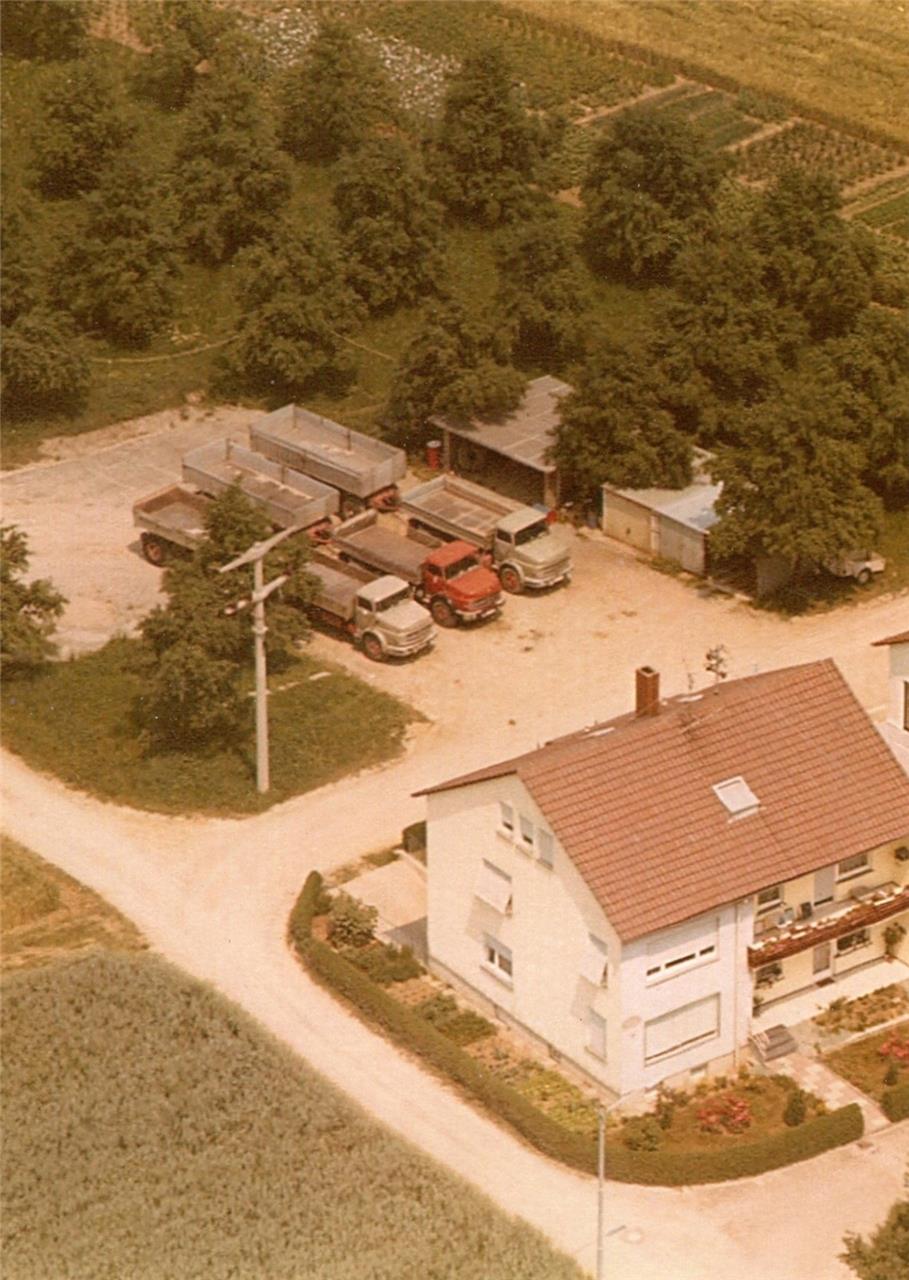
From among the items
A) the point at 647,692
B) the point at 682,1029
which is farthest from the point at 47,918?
the point at 682,1029

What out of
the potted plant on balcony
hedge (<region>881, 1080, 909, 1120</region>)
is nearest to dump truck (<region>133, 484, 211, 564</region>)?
the potted plant on balcony

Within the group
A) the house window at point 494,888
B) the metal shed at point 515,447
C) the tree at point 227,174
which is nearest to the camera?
the house window at point 494,888

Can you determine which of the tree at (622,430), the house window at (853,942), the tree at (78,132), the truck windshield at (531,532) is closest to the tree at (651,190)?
the tree at (622,430)

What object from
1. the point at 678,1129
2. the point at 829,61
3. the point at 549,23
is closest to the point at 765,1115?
the point at 678,1129

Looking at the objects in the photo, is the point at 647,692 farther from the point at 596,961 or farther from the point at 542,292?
the point at 542,292

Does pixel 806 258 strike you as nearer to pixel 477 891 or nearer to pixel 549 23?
pixel 549 23

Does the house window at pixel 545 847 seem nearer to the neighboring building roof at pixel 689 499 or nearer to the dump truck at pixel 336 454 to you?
the neighboring building roof at pixel 689 499

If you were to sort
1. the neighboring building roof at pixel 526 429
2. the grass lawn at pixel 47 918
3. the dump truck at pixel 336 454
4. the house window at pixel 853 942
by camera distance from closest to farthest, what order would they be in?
1. the house window at pixel 853 942
2. the grass lawn at pixel 47 918
3. the dump truck at pixel 336 454
4. the neighboring building roof at pixel 526 429

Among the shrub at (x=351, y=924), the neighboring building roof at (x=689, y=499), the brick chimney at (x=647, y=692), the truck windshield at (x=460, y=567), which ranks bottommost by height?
the shrub at (x=351, y=924)
